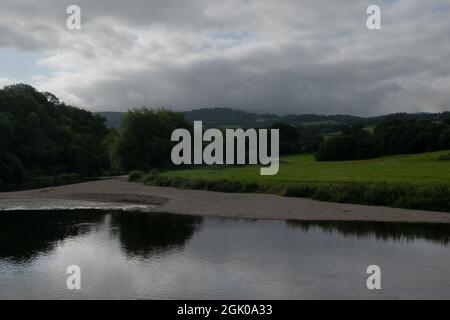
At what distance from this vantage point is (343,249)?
25078 mm

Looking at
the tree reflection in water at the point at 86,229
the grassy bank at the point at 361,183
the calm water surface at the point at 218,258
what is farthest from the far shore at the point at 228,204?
the tree reflection in water at the point at 86,229

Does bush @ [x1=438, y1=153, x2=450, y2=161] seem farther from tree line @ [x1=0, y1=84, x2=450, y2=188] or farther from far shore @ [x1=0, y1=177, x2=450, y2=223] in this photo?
far shore @ [x1=0, y1=177, x2=450, y2=223]

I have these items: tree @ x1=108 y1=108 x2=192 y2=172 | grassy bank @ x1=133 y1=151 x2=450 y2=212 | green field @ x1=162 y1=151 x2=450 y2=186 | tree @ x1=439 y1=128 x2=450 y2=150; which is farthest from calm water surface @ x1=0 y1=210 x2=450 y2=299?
tree @ x1=439 y1=128 x2=450 y2=150

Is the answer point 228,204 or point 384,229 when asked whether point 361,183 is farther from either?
point 384,229

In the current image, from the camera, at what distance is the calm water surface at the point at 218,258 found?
18.1 m

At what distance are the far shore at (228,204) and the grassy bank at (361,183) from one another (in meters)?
1.52

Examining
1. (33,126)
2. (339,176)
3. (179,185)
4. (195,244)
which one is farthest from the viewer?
(33,126)

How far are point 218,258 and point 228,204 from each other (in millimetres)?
18433

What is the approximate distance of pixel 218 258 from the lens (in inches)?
907

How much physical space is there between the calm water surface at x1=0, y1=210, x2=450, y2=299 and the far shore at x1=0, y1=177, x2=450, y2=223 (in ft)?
7.63

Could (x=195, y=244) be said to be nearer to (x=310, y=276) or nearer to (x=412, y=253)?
(x=310, y=276)

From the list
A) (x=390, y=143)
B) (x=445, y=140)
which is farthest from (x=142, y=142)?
(x=445, y=140)

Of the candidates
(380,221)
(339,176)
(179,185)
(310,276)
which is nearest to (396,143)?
(339,176)
